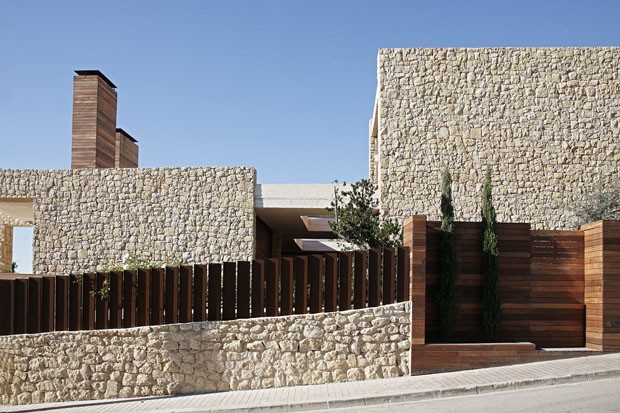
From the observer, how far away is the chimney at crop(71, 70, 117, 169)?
24.8 meters

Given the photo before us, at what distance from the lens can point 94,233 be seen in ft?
71.9

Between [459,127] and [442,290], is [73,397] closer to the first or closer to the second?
[442,290]

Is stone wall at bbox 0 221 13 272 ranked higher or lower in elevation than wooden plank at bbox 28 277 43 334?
higher

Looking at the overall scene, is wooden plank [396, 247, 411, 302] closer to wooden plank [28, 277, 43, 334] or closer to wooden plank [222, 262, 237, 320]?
wooden plank [222, 262, 237, 320]

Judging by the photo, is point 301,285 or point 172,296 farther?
point 172,296

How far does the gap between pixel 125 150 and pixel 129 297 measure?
1870 cm

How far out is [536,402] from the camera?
9.04 m

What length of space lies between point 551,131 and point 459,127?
2.71 m

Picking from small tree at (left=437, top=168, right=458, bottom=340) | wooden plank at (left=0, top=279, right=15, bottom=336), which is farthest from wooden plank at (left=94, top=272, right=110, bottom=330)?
small tree at (left=437, top=168, right=458, bottom=340)

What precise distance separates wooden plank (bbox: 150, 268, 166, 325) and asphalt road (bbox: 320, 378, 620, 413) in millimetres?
4413

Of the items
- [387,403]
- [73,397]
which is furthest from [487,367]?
[73,397]

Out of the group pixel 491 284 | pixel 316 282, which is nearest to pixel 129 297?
pixel 316 282

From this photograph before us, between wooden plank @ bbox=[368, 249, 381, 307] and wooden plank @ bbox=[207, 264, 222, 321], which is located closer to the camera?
wooden plank @ bbox=[368, 249, 381, 307]

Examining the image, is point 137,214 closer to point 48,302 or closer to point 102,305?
point 48,302
